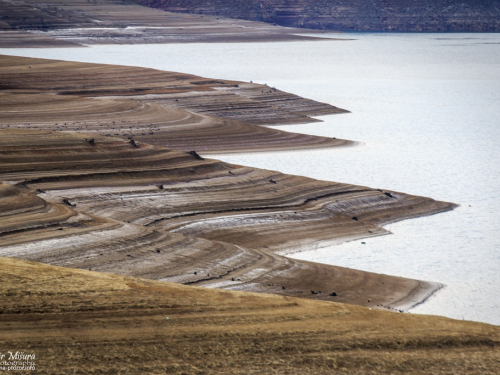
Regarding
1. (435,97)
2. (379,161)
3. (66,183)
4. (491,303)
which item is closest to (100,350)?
(491,303)

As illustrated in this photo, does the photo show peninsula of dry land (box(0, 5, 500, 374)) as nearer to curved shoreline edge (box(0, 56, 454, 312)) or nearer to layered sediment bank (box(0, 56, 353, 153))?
curved shoreline edge (box(0, 56, 454, 312))

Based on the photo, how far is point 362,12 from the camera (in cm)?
15488

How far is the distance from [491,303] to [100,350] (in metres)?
11.1

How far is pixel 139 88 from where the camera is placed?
2047 inches

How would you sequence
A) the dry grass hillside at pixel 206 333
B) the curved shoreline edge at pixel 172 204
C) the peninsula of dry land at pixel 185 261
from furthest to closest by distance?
the curved shoreline edge at pixel 172 204 → the peninsula of dry land at pixel 185 261 → the dry grass hillside at pixel 206 333

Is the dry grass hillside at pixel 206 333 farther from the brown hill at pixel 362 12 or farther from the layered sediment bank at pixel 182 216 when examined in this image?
the brown hill at pixel 362 12

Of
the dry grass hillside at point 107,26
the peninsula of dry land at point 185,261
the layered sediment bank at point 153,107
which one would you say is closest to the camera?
the peninsula of dry land at point 185,261

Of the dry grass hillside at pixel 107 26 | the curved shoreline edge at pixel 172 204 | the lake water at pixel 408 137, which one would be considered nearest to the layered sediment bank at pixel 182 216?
the curved shoreline edge at pixel 172 204

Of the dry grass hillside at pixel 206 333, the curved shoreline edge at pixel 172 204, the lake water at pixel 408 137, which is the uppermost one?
the dry grass hillside at pixel 206 333

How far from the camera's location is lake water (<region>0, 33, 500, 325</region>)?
2209cm

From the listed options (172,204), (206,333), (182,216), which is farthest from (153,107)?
(206,333)

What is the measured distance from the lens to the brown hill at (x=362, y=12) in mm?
148250

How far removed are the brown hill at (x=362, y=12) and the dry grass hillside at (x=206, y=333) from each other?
13719 cm

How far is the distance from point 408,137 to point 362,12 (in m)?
114
